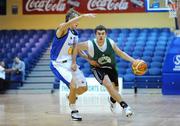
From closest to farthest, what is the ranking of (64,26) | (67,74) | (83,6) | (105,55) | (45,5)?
(64,26), (67,74), (105,55), (83,6), (45,5)

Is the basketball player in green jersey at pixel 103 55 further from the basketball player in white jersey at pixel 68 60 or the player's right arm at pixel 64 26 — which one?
the player's right arm at pixel 64 26

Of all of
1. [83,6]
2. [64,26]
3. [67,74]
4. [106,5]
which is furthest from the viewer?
[83,6]

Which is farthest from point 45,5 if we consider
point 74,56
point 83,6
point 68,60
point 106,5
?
point 74,56

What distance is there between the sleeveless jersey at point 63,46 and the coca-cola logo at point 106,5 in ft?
46.2

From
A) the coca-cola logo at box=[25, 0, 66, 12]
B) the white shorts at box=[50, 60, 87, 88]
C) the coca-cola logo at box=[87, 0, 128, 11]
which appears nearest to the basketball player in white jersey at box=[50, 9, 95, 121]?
the white shorts at box=[50, 60, 87, 88]

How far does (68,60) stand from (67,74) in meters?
0.29

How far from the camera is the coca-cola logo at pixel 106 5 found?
2189 centimetres

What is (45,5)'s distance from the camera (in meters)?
22.8

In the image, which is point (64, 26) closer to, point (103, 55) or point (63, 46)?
point (63, 46)

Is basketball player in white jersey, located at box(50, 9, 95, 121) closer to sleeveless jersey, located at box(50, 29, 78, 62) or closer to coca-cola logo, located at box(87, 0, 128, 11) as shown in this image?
sleeveless jersey, located at box(50, 29, 78, 62)

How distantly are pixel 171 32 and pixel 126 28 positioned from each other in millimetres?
2303

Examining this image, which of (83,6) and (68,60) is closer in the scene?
(68,60)

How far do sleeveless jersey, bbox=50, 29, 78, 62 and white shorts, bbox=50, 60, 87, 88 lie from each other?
105 millimetres

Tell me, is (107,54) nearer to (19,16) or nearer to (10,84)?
(10,84)
